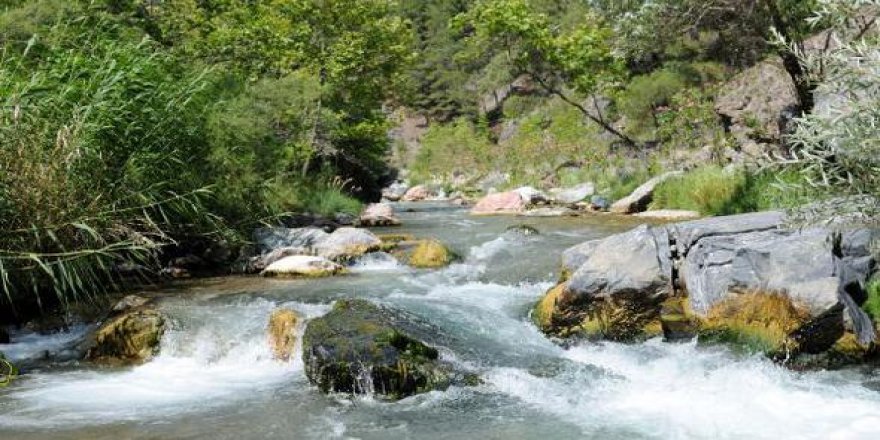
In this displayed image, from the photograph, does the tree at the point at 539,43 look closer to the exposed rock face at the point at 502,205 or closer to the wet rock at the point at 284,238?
the exposed rock face at the point at 502,205

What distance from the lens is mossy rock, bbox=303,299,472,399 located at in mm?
6191

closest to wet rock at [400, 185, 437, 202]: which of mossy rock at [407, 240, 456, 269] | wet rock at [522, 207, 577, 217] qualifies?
wet rock at [522, 207, 577, 217]

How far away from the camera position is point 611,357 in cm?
Result: 716

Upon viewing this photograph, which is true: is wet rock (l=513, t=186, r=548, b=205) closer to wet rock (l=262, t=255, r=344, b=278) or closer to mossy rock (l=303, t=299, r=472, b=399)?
wet rock (l=262, t=255, r=344, b=278)

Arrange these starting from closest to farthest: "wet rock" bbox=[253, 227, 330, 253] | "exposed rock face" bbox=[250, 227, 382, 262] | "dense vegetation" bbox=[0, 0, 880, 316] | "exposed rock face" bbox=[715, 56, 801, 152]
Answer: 1. "dense vegetation" bbox=[0, 0, 880, 316]
2. "exposed rock face" bbox=[250, 227, 382, 262]
3. "wet rock" bbox=[253, 227, 330, 253]
4. "exposed rock face" bbox=[715, 56, 801, 152]

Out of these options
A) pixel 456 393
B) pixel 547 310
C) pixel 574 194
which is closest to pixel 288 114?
pixel 547 310

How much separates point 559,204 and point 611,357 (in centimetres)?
1549

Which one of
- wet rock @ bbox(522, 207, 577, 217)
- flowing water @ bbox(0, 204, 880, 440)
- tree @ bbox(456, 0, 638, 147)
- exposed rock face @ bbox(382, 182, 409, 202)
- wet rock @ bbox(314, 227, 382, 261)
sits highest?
tree @ bbox(456, 0, 638, 147)

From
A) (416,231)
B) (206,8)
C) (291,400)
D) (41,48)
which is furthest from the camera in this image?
(206,8)

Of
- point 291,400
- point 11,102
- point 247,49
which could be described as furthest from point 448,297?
point 247,49

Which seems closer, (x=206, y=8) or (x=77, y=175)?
(x=77, y=175)

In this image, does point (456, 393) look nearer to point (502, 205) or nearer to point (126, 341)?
point (126, 341)

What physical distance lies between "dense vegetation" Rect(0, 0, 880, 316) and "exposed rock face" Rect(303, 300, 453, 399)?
2247 mm

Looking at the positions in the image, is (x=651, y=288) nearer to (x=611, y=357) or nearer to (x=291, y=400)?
(x=611, y=357)
